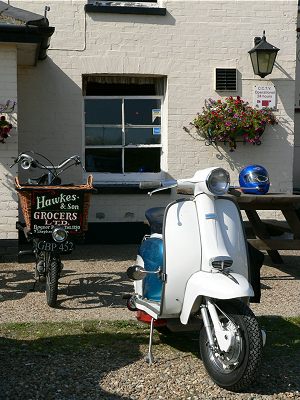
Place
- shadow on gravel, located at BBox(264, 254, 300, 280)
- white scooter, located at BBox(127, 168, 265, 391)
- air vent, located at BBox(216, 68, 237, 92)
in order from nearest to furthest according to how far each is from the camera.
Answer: white scooter, located at BBox(127, 168, 265, 391), shadow on gravel, located at BBox(264, 254, 300, 280), air vent, located at BBox(216, 68, 237, 92)

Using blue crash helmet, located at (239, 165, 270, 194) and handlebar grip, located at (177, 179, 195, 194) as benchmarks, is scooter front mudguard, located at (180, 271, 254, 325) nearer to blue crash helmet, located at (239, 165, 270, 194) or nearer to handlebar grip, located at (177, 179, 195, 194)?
handlebar grip, located at (177, 179, 195, 194)

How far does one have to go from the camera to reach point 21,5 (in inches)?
360

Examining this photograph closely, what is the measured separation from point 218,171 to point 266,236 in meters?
3.74

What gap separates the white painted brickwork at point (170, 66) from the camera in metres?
9.29

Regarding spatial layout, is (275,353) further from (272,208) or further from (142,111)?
(142,111)

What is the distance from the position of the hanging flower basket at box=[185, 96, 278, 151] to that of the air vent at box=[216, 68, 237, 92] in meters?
0.19

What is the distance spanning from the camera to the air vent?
9531 millimetres

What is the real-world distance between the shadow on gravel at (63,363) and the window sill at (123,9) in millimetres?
5780

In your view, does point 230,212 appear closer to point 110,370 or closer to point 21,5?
point 110,370

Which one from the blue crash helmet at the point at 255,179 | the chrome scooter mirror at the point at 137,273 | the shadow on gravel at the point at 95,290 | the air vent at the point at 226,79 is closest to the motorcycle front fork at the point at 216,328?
the chrome scooter mirror at the point at 137,273

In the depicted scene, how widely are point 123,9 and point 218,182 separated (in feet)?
19.4

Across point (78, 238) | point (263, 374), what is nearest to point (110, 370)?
point (263, 374)

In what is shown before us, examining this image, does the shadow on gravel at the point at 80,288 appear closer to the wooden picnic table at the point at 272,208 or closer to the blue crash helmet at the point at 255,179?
the wooden picnic table at the point at 272,208

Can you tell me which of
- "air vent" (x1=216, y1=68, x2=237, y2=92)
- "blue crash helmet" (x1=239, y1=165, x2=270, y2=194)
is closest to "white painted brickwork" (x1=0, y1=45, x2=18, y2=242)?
"blue crash helmet" (x1=239, y1=165, x2=270, y2=194)
